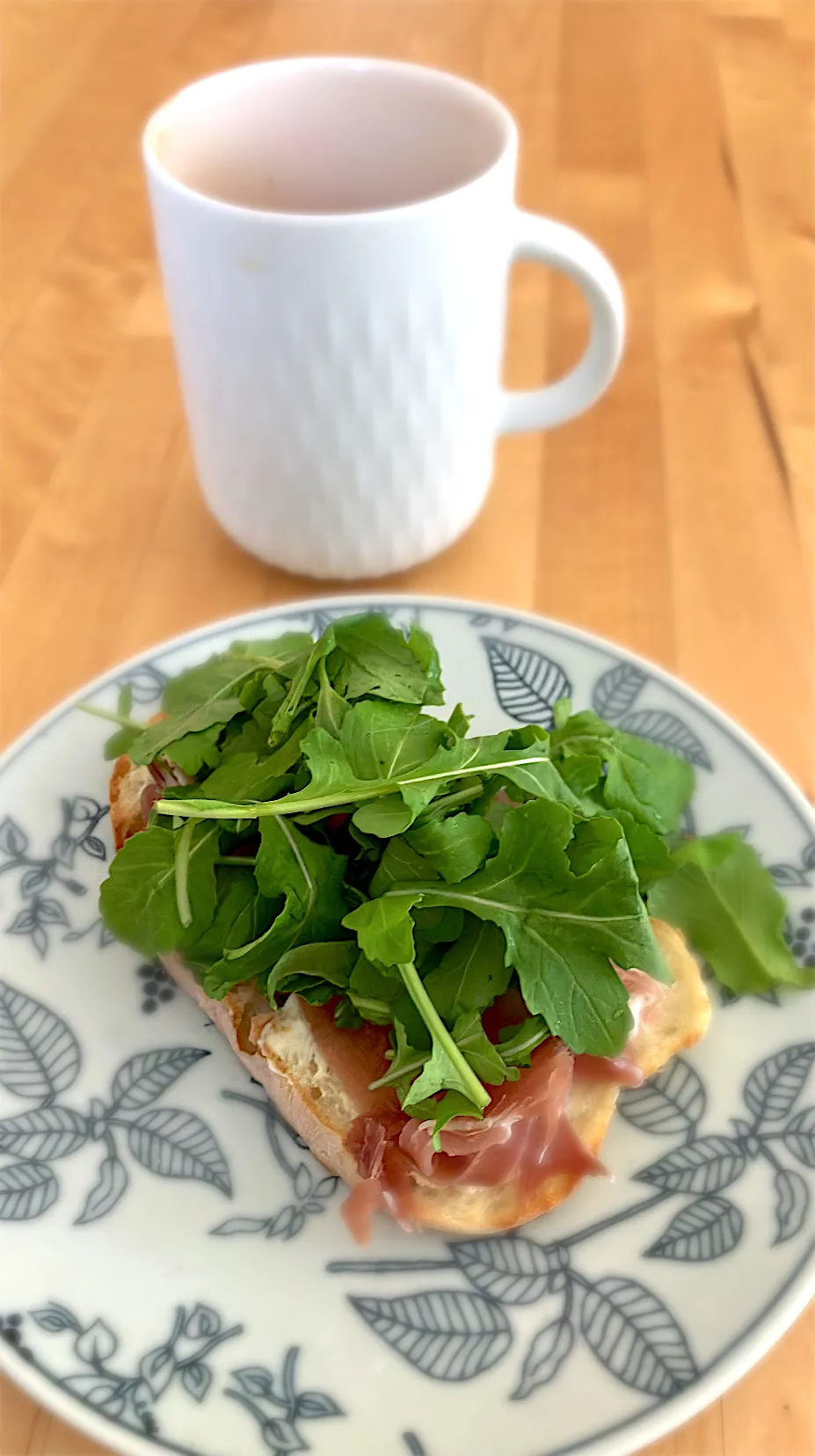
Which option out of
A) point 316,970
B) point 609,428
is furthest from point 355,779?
point 609,428

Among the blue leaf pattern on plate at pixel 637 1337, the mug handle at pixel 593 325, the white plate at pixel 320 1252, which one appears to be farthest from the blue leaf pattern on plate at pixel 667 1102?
the mug handle at pixel 593 325

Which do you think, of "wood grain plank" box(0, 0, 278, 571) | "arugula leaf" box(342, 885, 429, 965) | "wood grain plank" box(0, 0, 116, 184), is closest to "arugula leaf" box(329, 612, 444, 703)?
"arugula leaf" box(342, 885, 429, 965)

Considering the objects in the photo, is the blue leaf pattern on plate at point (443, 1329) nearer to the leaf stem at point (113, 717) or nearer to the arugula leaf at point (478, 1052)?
the arugula leaf at point (478, 1052)

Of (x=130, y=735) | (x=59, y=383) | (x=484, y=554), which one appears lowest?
(x=484, y=554)

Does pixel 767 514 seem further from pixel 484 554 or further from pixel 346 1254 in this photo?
pixel 346 1254

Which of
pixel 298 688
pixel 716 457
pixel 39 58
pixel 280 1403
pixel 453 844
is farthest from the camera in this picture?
pixel 39 58

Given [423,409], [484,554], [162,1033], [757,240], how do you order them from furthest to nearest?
[757,240]
[484,554]
[423,409]
[162,1033]

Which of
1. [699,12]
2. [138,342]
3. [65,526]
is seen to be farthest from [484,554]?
[699,12]

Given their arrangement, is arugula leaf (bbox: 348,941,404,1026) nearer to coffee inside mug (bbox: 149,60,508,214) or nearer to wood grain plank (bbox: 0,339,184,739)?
Result: wood grain plank (bbox: 0,339,184,739)

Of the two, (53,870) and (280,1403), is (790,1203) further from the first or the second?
(53,870)
